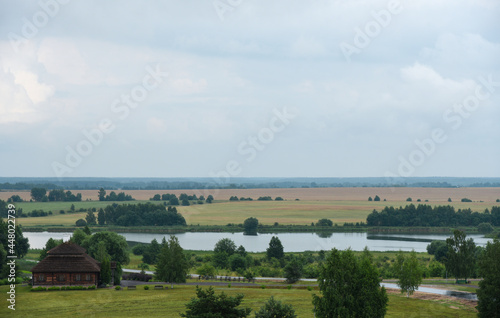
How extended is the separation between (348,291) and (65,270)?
2400cm

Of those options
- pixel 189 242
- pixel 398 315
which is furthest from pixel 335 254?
pixel 189 242

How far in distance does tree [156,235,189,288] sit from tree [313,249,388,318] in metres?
18.8

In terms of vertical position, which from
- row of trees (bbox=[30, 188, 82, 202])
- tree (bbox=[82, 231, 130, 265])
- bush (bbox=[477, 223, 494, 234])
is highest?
row of trees (bbox=[30, 188, 82, 202])

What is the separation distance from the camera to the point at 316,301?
28.2 metres

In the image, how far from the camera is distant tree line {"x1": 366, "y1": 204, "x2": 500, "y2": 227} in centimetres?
10781

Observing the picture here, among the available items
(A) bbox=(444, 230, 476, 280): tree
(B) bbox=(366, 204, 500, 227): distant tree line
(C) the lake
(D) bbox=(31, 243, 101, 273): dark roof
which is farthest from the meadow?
(D) bbox=(31, 243, 101, 273): dark roof

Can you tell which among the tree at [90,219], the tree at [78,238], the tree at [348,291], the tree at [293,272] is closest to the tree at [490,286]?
the tree at [348,291]

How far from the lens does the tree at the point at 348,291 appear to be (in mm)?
27500

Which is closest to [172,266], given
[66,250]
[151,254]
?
[66,250]

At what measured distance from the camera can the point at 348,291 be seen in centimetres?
2803

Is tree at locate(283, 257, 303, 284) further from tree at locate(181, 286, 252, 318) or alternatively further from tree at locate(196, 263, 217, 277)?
tree at locate(181, 286, 252, 318)

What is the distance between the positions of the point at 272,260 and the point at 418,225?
55.7m

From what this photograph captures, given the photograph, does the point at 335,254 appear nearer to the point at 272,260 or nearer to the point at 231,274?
the point at 231,274

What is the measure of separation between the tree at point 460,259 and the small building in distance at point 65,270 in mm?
29503
